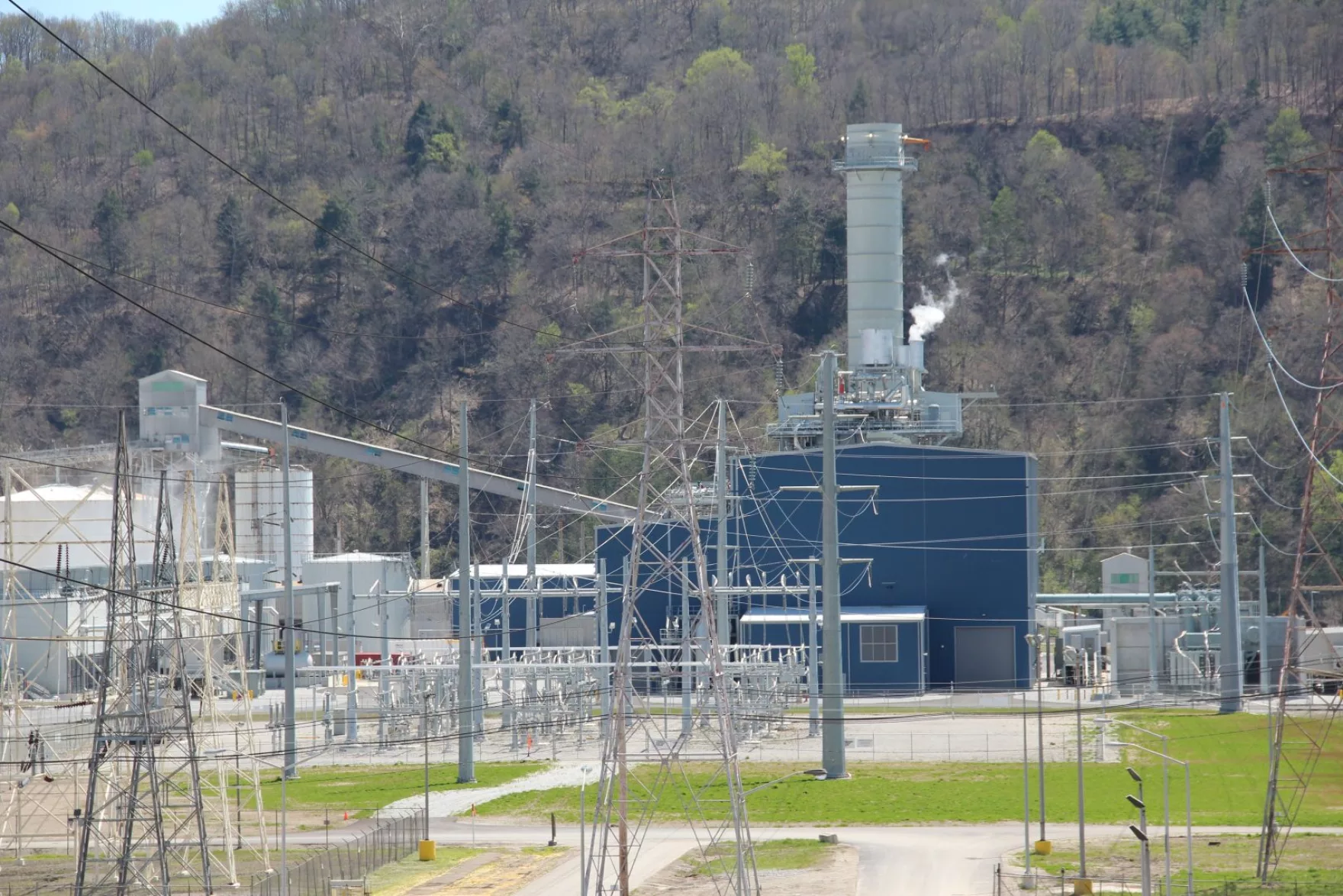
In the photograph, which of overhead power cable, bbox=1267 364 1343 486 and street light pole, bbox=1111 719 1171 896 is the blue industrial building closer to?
overhead power cable, bbox=1267 364 1343 486

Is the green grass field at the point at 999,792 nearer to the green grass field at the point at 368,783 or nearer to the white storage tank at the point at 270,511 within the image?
the green grass field at the point at 368,783

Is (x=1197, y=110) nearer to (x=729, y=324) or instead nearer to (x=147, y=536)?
(x=729, y=324)

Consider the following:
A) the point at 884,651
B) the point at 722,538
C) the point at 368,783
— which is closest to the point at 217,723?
the point at 368,783

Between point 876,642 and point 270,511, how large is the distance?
31742 millimetres

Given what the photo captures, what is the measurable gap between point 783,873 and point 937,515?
34.0 meters

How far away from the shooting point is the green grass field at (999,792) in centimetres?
3756

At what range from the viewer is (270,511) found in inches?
3194

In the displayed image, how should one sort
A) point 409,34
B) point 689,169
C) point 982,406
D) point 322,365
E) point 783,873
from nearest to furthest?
point 783,873 < point 982,406 < point 322,365 < point 689,169 < point 409,34

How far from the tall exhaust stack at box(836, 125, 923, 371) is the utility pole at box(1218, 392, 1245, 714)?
20.9 meters

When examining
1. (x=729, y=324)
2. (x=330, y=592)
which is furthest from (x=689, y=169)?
(x=330, y=592)

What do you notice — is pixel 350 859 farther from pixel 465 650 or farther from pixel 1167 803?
pixel 1167 803

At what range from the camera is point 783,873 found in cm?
3203

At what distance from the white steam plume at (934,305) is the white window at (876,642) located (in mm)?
48125

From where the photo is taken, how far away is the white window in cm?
6197
